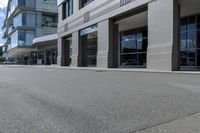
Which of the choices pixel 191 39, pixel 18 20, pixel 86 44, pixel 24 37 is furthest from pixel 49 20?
pixel 191 39

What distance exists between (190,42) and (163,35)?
5.99 metres

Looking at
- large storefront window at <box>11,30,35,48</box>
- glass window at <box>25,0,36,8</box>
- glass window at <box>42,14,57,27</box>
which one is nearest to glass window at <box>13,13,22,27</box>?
large storefront window at <box>11,30,35,48</box>

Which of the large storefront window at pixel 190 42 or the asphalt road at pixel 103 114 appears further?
the large storefront window at pixel 190 42

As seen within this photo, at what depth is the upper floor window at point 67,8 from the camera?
111ft

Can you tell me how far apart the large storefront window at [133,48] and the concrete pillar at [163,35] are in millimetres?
8997

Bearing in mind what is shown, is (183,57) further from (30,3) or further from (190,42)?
(30,3)

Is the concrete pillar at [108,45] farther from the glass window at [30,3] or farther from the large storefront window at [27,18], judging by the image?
the glass window at [30,3]

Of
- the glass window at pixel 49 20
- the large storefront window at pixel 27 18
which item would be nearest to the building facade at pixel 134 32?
the large storefront window at pixel 27 18

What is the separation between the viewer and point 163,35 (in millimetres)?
16734

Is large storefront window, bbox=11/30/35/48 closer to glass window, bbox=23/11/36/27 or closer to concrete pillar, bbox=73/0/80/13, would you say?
glass window, bbox=23/11/36/27

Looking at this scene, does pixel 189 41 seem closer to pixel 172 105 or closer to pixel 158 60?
pixel 158 60

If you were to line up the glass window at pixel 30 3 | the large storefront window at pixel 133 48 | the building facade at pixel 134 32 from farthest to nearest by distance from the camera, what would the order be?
1. the glass window at pixel 30 3
2. the large storefront window at pixel 133 48
3. the building facade at pixel 134 32

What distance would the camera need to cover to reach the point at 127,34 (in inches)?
1173

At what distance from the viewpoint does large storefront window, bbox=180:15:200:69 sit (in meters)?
21.0
